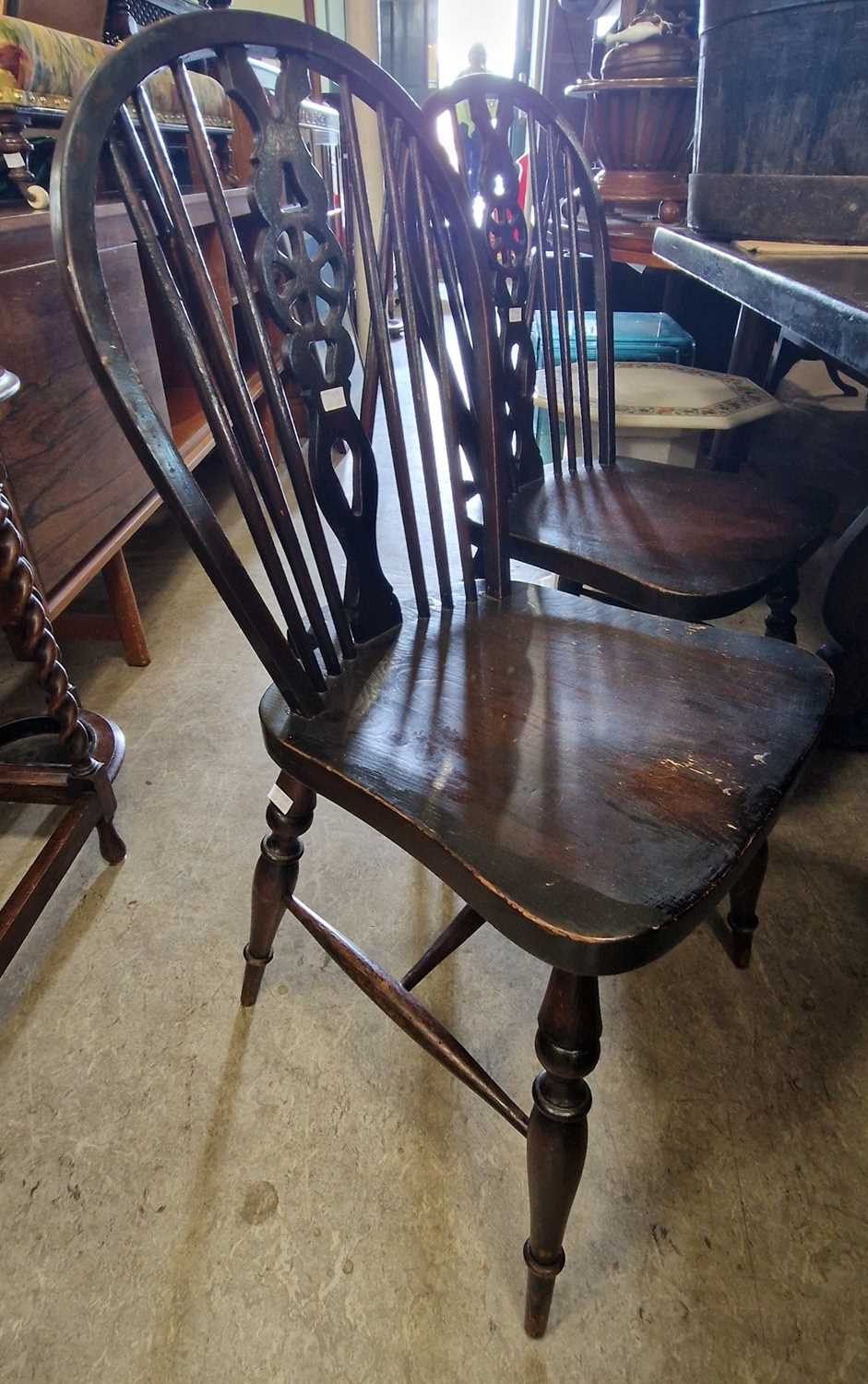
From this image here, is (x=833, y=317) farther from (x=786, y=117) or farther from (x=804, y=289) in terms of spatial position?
(x=786, y=117)

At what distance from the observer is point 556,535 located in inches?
39.2

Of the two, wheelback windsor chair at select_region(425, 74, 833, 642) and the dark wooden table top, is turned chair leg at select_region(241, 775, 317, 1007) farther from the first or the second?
the dark wooden table top

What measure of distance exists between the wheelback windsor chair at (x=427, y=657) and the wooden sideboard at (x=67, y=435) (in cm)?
24

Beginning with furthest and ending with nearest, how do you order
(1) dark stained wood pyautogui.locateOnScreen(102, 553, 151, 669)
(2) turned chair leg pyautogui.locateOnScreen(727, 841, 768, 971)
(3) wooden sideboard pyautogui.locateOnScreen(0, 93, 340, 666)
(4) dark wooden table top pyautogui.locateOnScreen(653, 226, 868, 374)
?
(1) dark stained wood pyautogui.locateOnScreen(102, 553, 151, 669) → (3) wooden sideboard pyautogui.locateOnScreen(0, 93, 340, 666) → (2) turned chair leg pyautogui.locateOnScreen(727, 841, 768, 971) → (4) dark wooden table top pyautogui.locateOnScreen(653, 226, 868, 374)

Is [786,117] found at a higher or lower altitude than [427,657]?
higher

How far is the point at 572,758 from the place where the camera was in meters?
0.65

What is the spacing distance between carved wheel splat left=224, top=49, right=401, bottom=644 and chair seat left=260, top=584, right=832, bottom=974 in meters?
0.15

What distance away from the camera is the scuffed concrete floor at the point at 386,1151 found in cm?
72

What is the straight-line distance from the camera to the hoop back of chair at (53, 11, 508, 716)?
54 cm

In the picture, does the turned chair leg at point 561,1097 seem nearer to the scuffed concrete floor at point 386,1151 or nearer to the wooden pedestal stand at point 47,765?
the scuffed concrete floor at point 386,1151

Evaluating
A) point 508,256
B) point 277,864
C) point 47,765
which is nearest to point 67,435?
point 47,765

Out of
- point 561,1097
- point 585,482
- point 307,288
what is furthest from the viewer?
point 585,482

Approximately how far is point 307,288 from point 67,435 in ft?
2.62

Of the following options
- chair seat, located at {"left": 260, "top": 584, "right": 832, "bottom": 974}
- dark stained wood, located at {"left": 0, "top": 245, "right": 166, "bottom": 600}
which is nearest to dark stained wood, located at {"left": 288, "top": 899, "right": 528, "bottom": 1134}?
chair seat, located at {"left": 260, "top": 584, "right": 832, "bottom": 974}
